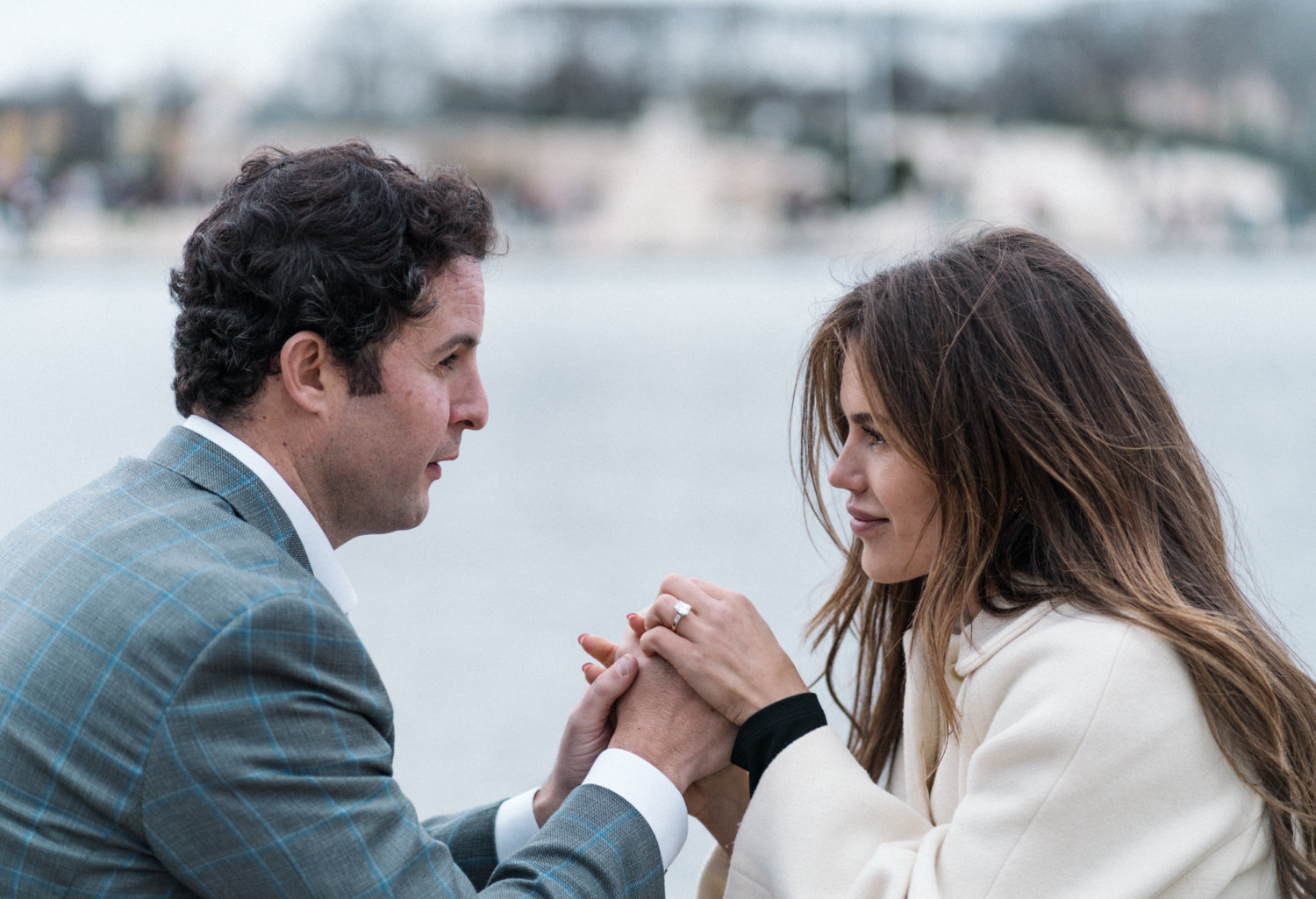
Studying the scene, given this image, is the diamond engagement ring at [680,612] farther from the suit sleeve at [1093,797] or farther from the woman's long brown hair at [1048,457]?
the suit sleeve at [1093,797]

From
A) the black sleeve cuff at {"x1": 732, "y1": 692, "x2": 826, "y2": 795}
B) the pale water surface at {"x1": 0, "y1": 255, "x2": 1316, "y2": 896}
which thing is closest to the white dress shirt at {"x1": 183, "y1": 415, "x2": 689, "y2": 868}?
the black sleeve cuff at {"x1": 732, "y1": 692, "x2": 826, "y2": 795}

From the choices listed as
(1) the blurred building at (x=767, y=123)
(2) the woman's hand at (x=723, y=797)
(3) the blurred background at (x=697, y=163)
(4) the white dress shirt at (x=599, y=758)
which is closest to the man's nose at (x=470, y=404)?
(4) the white dress shirt at (x=599, y=758)

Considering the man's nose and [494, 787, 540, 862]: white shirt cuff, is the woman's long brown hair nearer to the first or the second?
the man's nose

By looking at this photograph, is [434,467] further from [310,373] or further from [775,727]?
[775,727]

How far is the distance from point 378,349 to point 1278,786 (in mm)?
1138

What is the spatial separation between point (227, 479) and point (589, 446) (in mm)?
9017

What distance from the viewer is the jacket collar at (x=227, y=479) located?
1.43m

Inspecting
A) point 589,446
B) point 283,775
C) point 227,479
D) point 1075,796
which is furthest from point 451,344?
point 589,446

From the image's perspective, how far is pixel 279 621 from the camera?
124 cm

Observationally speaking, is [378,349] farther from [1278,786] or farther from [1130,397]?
[1278,786]

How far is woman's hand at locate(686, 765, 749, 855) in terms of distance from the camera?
1854 millimetres

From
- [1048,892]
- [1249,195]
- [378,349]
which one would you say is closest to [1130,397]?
[1048,892]

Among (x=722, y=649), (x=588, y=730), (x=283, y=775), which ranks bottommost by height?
(x=588, y=730)

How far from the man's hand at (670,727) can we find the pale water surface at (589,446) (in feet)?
1.68
